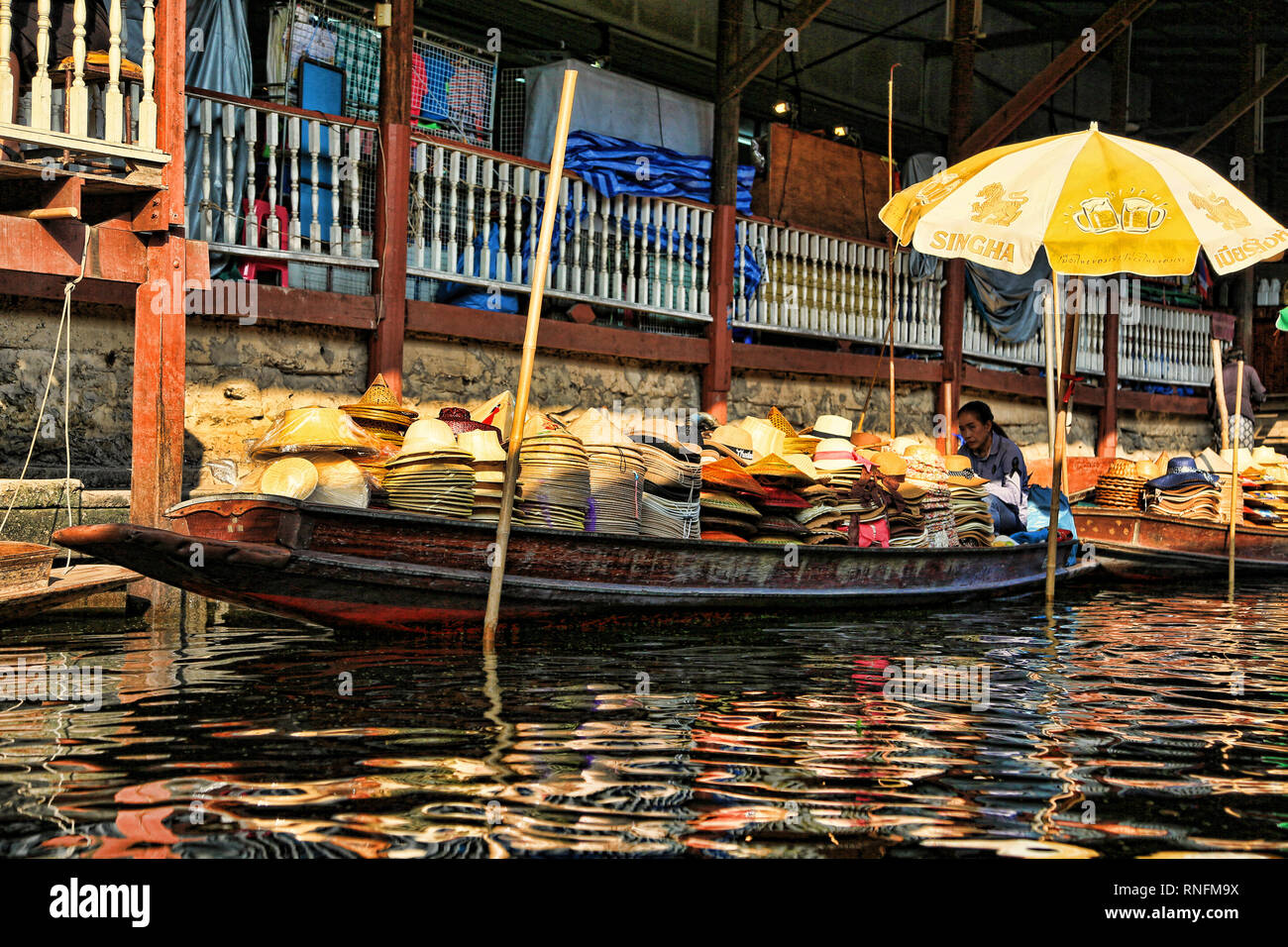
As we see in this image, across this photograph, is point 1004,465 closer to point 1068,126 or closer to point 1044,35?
point 1044,35

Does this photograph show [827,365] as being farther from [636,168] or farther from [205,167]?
[205,167]

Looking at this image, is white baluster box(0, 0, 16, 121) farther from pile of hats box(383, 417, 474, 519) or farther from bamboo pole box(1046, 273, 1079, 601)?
bamboo pole box(1046, 273, 1079, 601)

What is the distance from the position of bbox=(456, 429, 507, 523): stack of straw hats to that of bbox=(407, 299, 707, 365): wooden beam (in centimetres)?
281

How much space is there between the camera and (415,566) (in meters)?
5.83

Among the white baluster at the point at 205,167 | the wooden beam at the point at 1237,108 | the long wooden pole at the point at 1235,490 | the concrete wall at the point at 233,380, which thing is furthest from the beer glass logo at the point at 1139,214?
the wooden beam at the point at 1237,108

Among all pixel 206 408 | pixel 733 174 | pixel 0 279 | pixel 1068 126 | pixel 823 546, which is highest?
pixel 1068 126

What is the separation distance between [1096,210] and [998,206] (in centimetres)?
52

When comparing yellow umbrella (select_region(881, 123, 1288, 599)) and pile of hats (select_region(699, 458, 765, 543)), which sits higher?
yellow umbrella (select_region(881, 123, 1288, 599))

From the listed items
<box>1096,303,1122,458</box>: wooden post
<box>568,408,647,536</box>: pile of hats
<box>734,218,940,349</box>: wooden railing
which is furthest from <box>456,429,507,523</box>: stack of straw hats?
<box>1096,303,1122,458</box>: wooden post

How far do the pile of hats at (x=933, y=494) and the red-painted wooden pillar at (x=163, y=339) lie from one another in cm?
443

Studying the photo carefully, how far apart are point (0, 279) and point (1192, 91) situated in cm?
1563

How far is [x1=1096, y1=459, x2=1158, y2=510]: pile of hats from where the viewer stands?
35.8ft

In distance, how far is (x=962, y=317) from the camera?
510 inches
